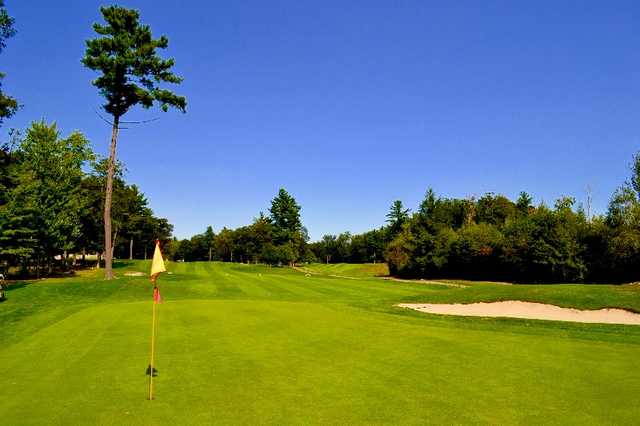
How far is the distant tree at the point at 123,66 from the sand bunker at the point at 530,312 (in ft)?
82.5

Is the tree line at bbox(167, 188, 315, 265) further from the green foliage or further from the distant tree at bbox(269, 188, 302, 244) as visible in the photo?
the green foliage

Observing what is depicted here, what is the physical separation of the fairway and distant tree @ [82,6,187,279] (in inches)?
870

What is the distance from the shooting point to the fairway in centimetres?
638

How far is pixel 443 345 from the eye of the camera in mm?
11281

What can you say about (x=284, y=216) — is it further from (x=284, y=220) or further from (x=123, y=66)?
(x=123, y=66)

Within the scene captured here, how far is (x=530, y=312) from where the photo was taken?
22750 millimetres

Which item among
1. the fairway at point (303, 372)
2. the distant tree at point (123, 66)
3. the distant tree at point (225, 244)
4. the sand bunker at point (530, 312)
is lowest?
the sand bunker at point (530, 312)

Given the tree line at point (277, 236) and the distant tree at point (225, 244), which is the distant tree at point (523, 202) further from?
the distant tree at point (225, 244)

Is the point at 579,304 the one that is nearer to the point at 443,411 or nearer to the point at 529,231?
the point at 443,411

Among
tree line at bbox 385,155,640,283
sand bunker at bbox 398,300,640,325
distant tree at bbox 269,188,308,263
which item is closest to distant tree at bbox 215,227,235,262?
distant tree at bbox 269,188,308,263

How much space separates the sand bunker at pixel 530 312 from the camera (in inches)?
807

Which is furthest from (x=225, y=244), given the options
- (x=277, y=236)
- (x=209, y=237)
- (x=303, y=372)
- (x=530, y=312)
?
(x=303, y=372)

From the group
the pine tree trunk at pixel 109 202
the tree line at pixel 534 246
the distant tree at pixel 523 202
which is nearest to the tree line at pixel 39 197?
the pine tree trunk at pixel 109 202

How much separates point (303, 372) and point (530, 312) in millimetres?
18442
